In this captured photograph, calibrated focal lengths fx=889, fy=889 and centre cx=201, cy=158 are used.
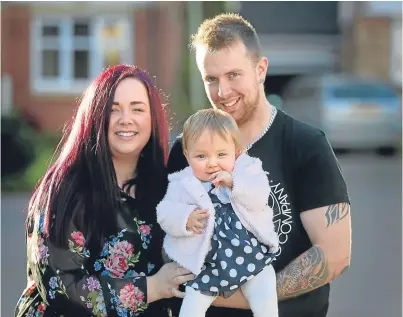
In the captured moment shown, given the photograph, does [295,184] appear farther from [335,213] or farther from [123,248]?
[123,248]

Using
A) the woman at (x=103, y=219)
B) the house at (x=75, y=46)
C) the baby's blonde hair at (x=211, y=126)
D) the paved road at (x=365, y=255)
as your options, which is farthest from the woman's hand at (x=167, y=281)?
the house at (x=75, y=46)

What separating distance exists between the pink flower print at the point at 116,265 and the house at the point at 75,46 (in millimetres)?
20332

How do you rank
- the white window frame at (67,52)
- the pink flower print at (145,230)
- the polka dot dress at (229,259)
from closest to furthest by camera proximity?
the polka dot dress at (229,259) → the pink flower print at (145,230) → the white window frame at (67,52)

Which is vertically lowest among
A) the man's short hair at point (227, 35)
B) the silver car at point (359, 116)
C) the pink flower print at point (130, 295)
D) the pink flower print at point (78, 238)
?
the silver car at point (359, 116)

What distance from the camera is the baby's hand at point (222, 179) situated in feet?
10.5

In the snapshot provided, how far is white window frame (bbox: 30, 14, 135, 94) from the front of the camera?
23859 mm

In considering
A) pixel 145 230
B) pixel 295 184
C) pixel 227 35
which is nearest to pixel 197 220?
pixel 145 230

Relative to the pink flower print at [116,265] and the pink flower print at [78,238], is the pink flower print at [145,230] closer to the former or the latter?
the pink flower print at [116,265]

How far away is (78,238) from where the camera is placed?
3.30 meters

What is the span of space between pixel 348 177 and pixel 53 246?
14136 mm

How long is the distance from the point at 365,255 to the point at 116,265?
691 centimetres

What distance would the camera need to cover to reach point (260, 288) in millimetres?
3195

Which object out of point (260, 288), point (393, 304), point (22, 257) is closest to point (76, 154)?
point (260, 288)

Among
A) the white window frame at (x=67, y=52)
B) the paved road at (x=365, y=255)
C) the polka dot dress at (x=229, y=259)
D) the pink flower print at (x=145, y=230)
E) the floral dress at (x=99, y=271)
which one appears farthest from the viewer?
the white window frame at (x=67, y=52)
